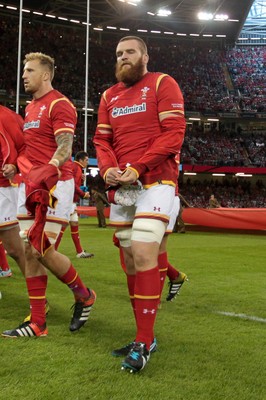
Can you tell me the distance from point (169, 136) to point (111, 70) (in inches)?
1534

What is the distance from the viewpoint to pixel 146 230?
3.12 meters

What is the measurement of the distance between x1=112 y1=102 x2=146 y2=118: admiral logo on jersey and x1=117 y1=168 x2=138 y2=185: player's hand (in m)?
0.46

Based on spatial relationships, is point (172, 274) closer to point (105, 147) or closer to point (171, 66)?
point (105, 147)

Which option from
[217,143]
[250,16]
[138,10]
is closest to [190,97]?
[217,143]

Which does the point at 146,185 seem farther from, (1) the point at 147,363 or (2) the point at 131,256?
(1) the point at 147,363

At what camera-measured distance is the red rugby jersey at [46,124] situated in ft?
12.6

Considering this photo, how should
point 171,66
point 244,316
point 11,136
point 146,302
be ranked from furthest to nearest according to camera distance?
point 171,66 → point 244,316 → point 11,136 → point 146,302

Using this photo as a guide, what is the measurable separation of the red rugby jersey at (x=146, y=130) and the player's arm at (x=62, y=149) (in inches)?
12.9

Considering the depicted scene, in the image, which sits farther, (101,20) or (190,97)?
(190,97)

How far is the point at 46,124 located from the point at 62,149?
295mm

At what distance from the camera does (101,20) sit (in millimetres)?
38281

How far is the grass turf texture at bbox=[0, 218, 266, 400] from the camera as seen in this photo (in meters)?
2.61

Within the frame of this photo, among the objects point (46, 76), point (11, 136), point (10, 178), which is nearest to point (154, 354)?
point (10, 178)

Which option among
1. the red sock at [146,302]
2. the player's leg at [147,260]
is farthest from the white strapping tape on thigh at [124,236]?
the red sock at [146,302]
